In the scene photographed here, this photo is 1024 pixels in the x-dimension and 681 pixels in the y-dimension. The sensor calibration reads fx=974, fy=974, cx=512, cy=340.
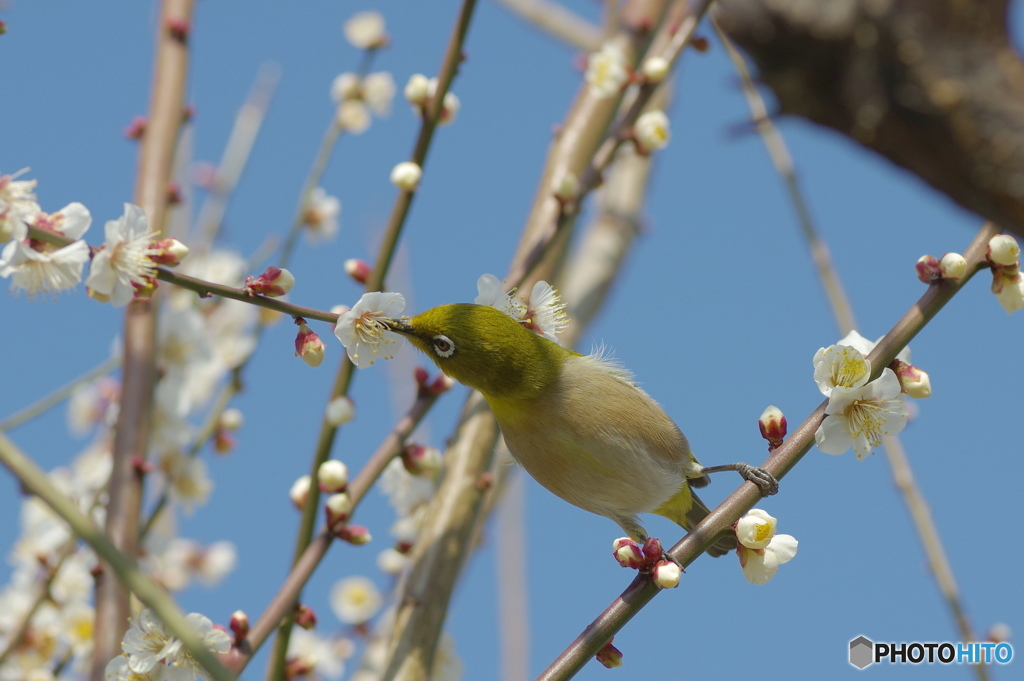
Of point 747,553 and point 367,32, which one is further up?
point 367,32

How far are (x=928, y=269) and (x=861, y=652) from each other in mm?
1768

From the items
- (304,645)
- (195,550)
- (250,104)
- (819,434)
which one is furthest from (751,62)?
(195,550)

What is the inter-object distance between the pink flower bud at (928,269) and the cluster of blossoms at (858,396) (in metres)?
0.22

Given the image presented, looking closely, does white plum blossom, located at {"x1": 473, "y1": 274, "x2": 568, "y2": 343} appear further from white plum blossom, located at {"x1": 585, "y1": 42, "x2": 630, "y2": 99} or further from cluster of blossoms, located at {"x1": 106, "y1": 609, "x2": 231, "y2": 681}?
white plum blossom, located at {"x1": 585, "y1": 42, "x2": 630, "y2": 99}

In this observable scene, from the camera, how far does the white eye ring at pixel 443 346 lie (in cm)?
286

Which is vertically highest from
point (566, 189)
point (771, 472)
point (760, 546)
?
point (566, 189)

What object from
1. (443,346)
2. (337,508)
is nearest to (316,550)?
(337,508)

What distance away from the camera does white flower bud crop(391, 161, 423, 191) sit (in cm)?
321

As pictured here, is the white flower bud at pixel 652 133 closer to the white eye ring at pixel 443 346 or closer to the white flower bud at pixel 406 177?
the white flower bud at pixel 406 177

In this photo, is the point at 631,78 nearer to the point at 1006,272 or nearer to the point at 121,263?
the point at 1006,272

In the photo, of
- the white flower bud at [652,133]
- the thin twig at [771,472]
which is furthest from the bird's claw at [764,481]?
the white flower bud at [652,133]

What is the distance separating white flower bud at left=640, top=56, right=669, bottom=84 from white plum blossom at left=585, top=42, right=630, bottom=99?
0.24 m

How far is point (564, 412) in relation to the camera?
10.3ft

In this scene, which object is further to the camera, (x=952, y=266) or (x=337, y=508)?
(x=337, y=508)
